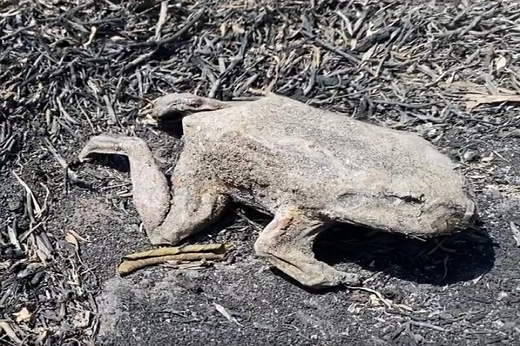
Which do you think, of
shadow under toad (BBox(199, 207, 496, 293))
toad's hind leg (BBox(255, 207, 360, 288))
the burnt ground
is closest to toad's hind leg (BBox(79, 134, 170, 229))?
the burnt ground

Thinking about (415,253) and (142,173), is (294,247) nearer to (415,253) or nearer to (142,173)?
(415,253)

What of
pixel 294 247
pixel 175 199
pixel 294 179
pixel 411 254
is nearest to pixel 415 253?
pixel 411 254

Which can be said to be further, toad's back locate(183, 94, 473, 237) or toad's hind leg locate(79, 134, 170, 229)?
toad's hind leg locate(79, 134, 170, 229)

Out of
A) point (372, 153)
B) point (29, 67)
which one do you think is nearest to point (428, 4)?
point (372, 153)

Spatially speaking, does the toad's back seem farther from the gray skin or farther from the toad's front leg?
the toad's front leg

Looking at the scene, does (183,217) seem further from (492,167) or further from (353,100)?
(492,167)

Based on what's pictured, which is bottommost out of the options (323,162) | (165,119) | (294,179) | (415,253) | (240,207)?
(240,207)

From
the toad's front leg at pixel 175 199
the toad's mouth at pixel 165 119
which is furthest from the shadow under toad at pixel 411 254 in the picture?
the toad's mouth at pixel 165 119
